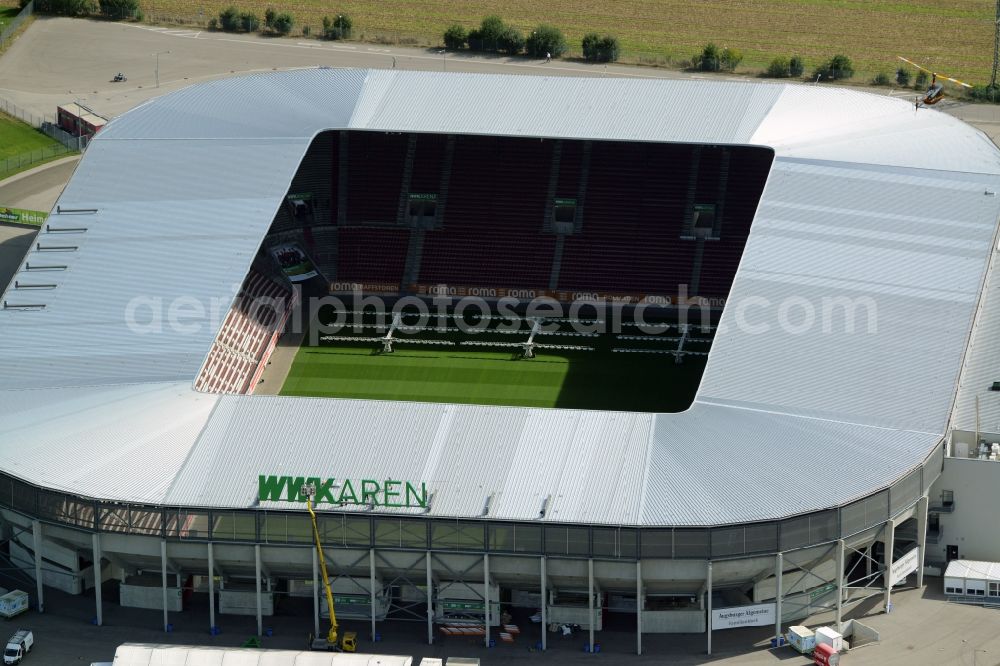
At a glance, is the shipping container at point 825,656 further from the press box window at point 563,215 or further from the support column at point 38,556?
the press box window at point 563,215

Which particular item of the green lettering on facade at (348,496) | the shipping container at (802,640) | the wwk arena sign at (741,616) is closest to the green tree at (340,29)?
the green lettering on facade at (348,496)

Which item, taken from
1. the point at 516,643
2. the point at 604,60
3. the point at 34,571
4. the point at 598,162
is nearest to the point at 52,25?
the point at 604,60

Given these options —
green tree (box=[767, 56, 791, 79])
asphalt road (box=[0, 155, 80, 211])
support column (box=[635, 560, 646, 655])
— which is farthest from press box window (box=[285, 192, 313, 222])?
green tree (box=[767, 56, 791, 79])

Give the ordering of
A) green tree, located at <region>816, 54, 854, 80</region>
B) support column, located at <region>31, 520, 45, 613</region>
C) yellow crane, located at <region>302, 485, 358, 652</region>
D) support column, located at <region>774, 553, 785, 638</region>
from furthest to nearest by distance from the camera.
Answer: green tree, located at <region>816, 54, 854, 80</region>, support column, located at <region>31, 520, 45, 613</region>, yellow crane, located at <region>302, 485, 358, 652</region>, support column, located at <region>774, 553, 785, 638</region>

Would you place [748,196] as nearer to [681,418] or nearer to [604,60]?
[681,418]

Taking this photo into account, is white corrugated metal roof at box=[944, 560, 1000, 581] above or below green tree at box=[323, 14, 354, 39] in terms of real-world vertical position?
below

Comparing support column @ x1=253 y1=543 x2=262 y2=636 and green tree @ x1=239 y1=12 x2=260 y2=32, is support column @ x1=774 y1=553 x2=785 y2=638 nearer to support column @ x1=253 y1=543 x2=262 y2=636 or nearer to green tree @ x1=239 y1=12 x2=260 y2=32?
support column @ x1=253 y1=543 x2=262 y2=636
